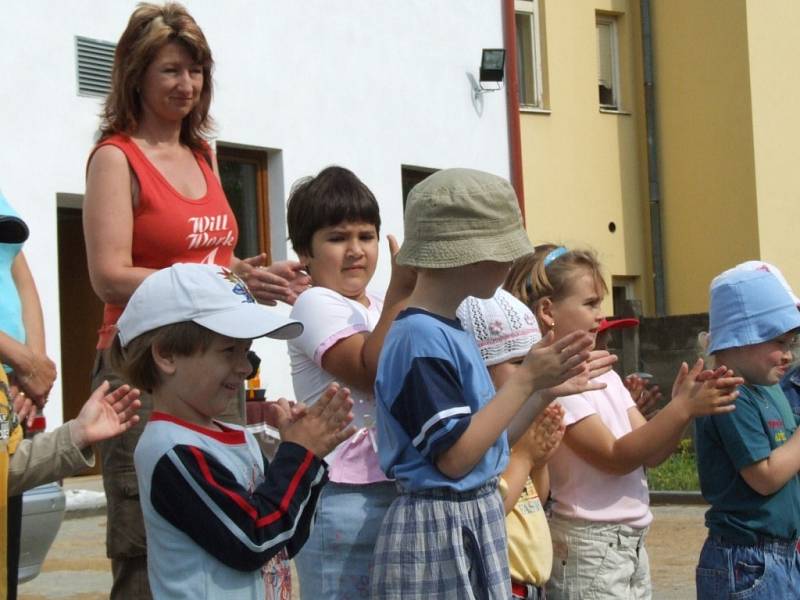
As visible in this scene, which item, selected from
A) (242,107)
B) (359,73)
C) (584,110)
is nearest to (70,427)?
(242,107)

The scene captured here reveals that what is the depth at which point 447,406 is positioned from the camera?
11.6 feet

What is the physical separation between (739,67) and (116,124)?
16.3 meters

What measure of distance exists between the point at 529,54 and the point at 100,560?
1206 cm

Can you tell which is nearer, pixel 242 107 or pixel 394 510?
pixel 394 510

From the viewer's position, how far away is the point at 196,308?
3367 mm

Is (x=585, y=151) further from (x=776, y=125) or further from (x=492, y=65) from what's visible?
(x=492, y=65)

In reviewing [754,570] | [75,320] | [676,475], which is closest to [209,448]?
[754,570]

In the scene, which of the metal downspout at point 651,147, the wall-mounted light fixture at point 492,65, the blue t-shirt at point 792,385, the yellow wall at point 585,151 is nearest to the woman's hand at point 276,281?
the blue t-shirt at point 792,385

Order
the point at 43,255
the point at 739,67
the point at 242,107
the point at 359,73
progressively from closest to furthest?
the point at 43,255
the point at 242,107
the point at 359,73
the point at 739,67

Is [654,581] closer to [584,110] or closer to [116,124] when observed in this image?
[116,124]

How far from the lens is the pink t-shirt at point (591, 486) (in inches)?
184

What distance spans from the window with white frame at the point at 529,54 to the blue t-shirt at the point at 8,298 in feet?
49.7

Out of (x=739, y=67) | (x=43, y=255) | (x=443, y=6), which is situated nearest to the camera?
(x=43, y=255)

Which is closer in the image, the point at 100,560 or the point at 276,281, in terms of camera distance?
the point at 276,281
